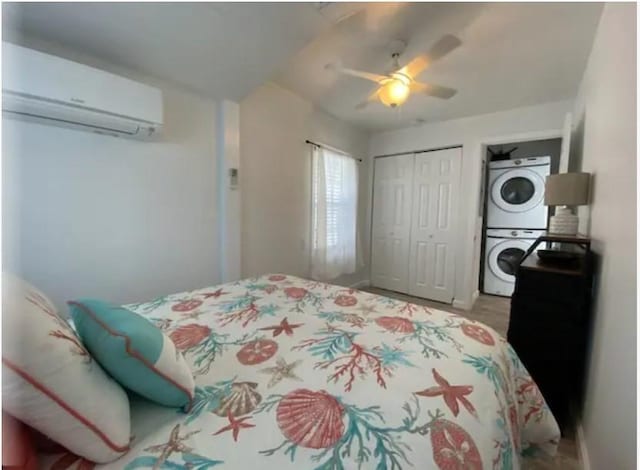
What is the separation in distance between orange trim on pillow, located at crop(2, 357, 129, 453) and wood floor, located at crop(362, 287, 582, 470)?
1697 mm

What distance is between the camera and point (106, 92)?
1.67 meters

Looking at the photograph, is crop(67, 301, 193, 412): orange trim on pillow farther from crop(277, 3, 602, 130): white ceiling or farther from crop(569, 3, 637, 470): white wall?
crop(277, 3, 602, 130): white ceiling

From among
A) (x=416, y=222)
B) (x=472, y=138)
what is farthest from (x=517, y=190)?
(x=416, y=222)

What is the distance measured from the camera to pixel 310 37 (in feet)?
5.92

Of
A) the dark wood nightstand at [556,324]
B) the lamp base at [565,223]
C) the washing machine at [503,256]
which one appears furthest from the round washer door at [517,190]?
the dark wood nightstand at [556,324]

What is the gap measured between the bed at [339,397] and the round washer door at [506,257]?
3.32 m

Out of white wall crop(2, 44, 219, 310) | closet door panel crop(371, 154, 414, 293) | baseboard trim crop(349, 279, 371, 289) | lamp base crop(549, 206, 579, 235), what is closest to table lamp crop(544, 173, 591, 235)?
lamp base crop(549, 206, 579, 235)

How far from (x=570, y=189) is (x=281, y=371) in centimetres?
197

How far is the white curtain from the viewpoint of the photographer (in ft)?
11.1

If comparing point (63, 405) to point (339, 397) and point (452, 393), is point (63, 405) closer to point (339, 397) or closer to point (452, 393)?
point (339, 397)

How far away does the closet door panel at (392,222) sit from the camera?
401 cm

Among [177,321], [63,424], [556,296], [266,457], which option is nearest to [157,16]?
[177,321]

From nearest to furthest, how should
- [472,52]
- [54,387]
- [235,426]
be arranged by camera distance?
[54,387]
[235,426]
[472,52]

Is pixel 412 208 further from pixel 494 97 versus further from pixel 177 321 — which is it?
pixel 177 321
